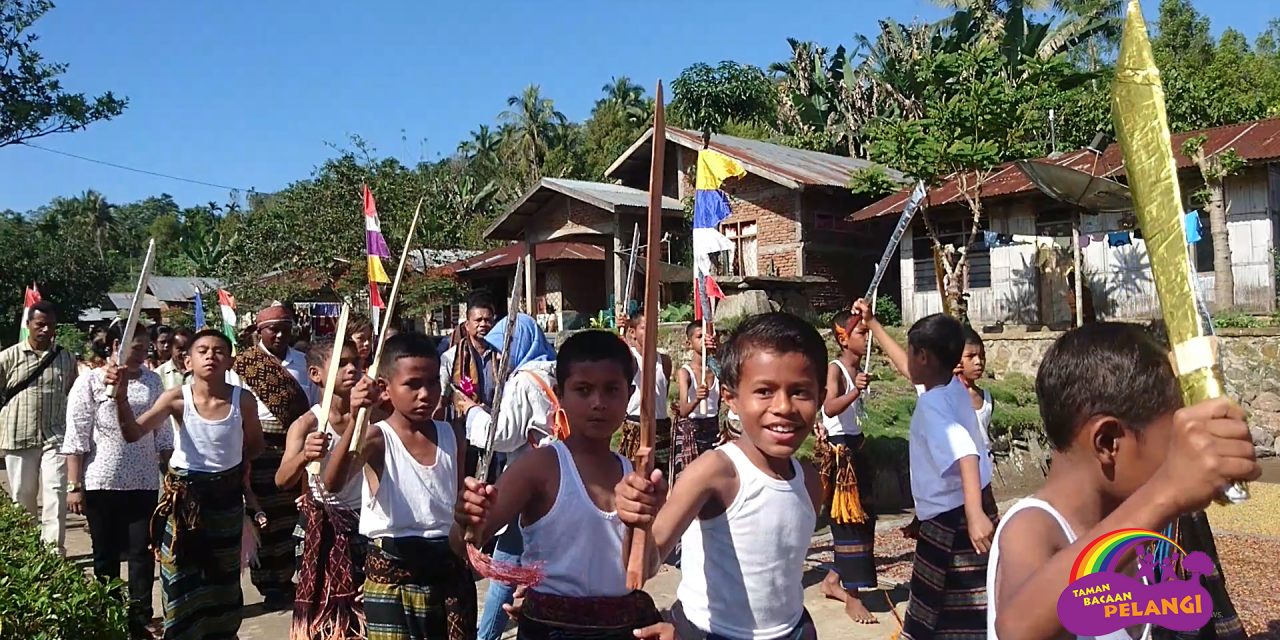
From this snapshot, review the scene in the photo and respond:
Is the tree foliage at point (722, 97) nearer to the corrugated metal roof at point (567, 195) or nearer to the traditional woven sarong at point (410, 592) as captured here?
the corrugated metal roof at point (567, 195)

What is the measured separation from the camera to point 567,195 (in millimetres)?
25016

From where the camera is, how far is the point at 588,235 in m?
25.0

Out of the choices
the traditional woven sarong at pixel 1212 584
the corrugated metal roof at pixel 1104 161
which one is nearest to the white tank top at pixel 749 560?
the traditional woven sarong at pixel 1212 584

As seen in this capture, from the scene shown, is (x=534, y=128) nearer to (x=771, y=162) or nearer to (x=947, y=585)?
(x=771, y=162)

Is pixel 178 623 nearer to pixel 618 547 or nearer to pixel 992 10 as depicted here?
pixel 618 547

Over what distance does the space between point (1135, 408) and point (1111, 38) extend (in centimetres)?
3622

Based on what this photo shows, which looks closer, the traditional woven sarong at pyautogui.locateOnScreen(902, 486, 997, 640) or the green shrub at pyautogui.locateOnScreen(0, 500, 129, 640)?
the green shrub at pyautogui.locateOnScreen(0, 500, 129, 640)

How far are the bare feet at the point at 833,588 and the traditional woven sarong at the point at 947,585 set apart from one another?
1988 millimetres

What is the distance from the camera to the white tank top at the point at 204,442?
4922 millimetres

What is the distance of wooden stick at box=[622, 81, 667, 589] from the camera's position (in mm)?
2000

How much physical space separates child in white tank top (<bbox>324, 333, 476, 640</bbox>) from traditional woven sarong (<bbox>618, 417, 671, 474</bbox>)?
2953 mm

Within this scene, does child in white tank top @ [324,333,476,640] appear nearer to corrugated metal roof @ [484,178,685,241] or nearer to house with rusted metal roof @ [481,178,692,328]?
→ house with rusted metal roof @ [481,178,692,328]

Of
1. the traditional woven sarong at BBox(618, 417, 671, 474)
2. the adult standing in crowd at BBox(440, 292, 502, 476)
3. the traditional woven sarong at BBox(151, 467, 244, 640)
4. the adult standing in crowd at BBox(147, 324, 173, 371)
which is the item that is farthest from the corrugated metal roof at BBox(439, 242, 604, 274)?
the traditional woven sarong at BBox(151, 467, 244, 640)

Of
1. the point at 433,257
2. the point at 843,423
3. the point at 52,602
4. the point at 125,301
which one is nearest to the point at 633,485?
the point at 52,602
